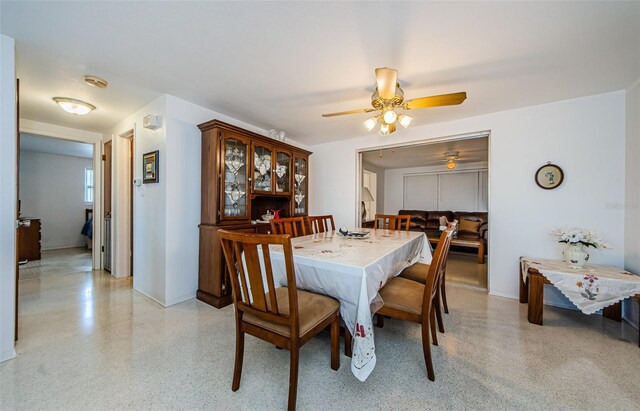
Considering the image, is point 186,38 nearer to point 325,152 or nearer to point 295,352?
point 295,352

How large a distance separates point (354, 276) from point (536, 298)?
209 centimetres

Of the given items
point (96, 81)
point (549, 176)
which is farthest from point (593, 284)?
point (96, 81)

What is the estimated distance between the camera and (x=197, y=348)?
1.85 meters

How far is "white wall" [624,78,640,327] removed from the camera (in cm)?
222

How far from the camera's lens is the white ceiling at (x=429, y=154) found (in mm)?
4262

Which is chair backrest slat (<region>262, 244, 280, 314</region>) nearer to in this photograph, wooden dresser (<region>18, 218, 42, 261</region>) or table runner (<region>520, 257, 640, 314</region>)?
table runner (<region>520, 257, 640, 314</region>)

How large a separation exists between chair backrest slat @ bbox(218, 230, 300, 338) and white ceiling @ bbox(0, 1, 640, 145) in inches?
52.2

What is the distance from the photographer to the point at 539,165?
277 cm

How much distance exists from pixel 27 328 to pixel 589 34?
4.82m

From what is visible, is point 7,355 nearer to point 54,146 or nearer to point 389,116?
point 389,116

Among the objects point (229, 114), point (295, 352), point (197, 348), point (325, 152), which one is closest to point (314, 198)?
point (325, 152)

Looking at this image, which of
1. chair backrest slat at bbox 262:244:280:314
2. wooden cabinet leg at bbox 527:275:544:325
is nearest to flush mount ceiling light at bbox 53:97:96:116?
chair backrest slat at bbox 262:244:280:314

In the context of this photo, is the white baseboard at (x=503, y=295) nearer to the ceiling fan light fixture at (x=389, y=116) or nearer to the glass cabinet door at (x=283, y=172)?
the ceiling fan light fixture at (x=389, y=116)

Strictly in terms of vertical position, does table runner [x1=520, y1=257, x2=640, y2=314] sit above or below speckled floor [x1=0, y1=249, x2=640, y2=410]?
above
